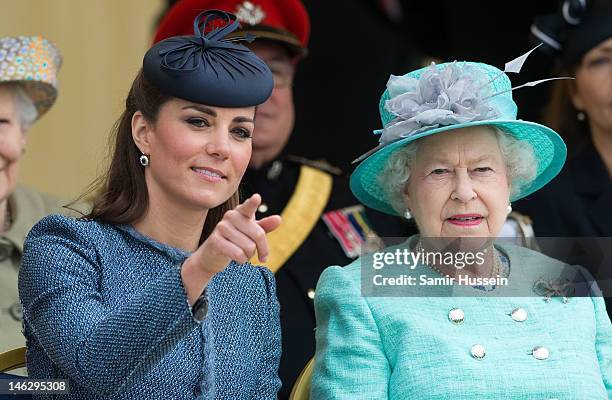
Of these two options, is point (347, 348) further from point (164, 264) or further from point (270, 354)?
point (164, 264)

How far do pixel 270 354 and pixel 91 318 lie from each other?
1.95 ft

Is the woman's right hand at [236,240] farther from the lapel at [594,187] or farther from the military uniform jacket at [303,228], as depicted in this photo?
the lapel at [594,187]

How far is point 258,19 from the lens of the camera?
158 inches

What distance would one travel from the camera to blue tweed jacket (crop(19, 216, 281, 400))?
2268mm

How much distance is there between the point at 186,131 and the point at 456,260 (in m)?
0.73

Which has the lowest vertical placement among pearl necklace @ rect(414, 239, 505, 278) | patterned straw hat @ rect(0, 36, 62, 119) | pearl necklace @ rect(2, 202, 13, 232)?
pearl necklace @ rect(414, 239, 505, 278)

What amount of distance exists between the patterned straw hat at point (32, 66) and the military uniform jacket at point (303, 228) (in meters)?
0.69

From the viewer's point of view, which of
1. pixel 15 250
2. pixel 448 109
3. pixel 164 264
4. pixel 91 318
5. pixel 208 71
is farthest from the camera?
pixel 15 250

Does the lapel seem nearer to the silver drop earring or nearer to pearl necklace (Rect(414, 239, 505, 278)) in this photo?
pearl necklace (Rect(414, 239, 505, 278))

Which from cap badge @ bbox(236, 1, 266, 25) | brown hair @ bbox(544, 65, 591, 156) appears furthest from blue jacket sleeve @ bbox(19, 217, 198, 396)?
brown hair @ bbox(544, 65, 591, 156)

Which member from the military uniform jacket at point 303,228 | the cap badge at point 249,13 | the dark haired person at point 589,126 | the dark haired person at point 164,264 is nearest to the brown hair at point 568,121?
the dark haired person at point 589,126

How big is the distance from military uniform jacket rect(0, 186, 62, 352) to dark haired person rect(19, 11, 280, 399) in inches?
30.6

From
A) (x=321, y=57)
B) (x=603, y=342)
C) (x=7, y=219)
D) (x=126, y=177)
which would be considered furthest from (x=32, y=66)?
(x=321, y=57)

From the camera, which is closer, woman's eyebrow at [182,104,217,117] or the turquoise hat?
woman's eyebrow at [182,104,217,117]
